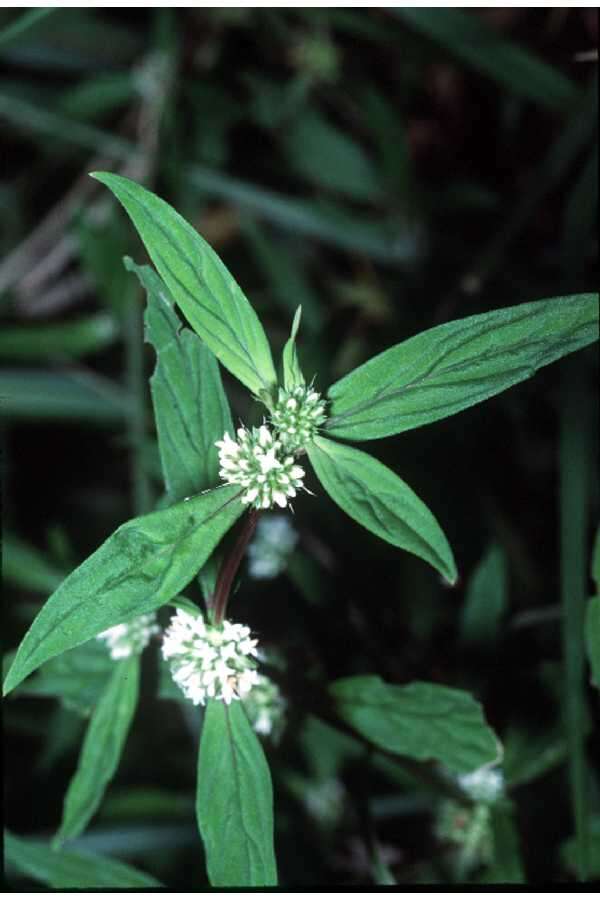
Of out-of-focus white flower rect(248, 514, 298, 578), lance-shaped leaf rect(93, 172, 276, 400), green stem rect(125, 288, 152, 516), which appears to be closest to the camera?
lance-shaped leaf rect(93, 172, 276, 400)

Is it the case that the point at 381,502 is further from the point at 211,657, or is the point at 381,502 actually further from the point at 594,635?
the point at 594,635

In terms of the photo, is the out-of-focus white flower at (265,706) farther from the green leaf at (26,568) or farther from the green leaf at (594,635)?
the green leaf at (26,568)

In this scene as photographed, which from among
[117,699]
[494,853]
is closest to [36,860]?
[117,699]

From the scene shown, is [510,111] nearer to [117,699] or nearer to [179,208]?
[179,208]

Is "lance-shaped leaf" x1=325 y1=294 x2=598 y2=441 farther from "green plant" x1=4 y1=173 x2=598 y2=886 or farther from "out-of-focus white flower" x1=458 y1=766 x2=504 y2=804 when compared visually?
"out-of-focus white flower" x1=458 y1=766 x2=504 y2=804

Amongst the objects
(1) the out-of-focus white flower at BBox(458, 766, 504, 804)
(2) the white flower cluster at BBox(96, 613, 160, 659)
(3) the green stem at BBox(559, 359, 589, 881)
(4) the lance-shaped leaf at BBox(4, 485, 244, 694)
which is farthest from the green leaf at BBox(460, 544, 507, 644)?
(4) the lance-shaped leaf at BBox(4, 485, 244, 694)
